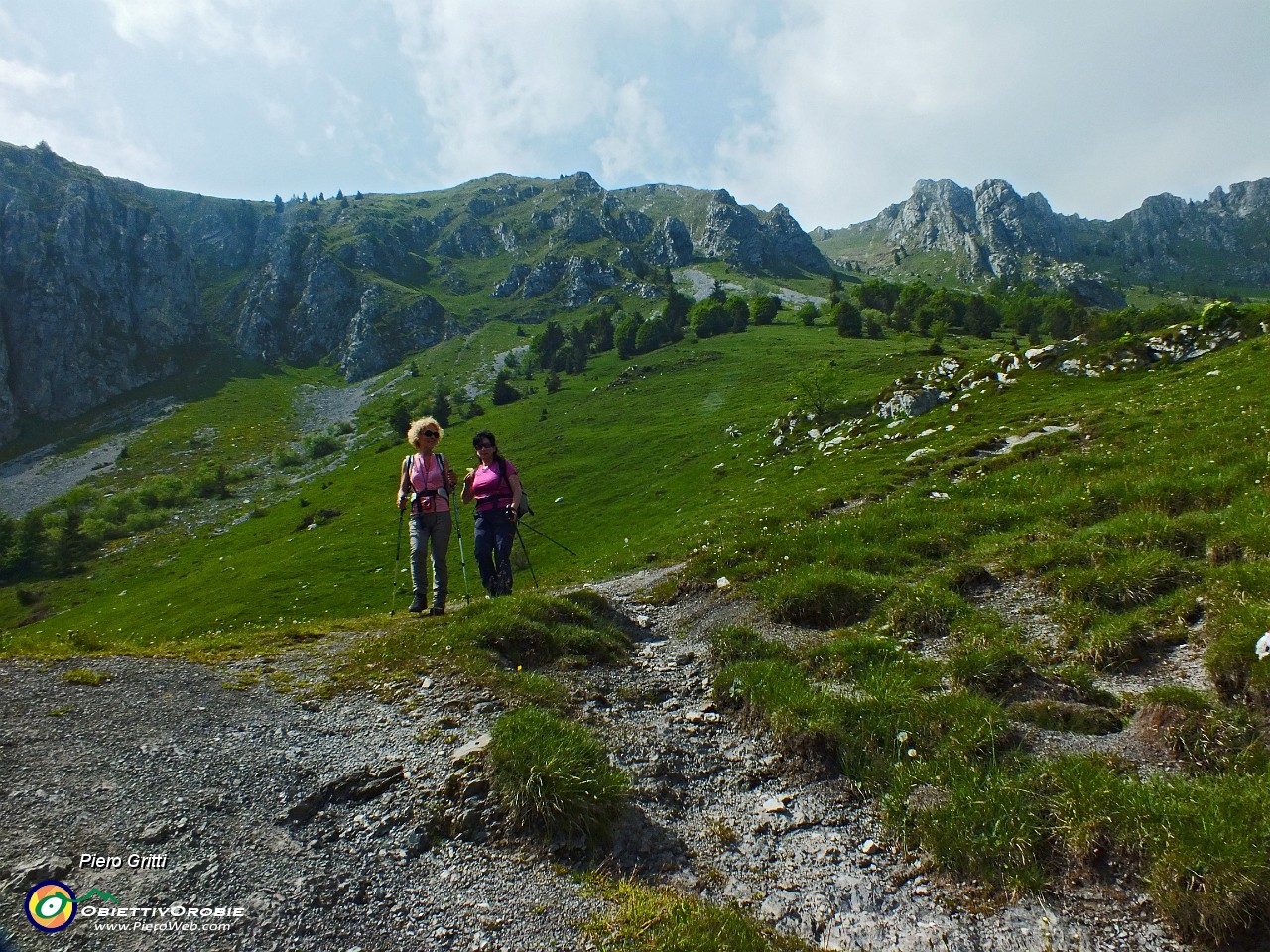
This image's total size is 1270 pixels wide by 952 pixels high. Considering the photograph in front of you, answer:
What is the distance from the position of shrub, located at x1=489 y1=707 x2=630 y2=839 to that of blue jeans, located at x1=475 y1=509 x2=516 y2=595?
25.4ft

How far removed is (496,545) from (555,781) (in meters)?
9.12

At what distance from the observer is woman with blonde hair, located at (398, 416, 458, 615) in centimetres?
1392

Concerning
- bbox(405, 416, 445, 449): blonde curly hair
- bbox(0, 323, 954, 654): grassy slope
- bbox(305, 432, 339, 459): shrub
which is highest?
bbox(305, 432, 339, 459): shrub

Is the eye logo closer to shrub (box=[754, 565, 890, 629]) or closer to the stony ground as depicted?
the stony ground

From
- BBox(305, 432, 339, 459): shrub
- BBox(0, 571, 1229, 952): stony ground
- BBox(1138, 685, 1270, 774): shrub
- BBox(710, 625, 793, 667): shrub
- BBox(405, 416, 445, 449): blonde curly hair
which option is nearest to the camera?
BBox(0, 571, 1229, 952): stony ground

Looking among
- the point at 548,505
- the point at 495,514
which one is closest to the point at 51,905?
the point at 495,514

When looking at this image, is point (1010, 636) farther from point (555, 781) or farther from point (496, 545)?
point (496, 545)

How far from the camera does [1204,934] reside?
175 inches

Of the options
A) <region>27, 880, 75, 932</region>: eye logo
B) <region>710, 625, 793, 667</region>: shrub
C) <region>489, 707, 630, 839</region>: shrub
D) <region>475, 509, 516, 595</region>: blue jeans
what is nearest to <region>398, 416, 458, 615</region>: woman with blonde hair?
<region>475, 509, 516, 595</region>: blue jeans

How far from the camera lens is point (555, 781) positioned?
6.13m

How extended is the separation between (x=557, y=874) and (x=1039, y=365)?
5207 cm

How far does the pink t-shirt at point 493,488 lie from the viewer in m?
14.6

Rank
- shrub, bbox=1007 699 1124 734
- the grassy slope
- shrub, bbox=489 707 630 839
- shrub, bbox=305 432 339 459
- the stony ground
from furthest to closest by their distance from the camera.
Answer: shrub, bbox=305 432 339 459
the grassy slope
shrub, bbox=1007 699 1124 734
shrub, bbox=489 707 630 839
the stony ground

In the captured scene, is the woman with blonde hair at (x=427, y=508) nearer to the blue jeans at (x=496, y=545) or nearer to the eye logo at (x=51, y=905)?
the blue jeans at (x=496, y=545)
